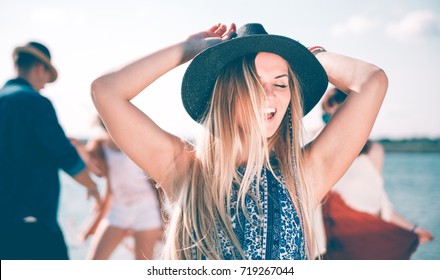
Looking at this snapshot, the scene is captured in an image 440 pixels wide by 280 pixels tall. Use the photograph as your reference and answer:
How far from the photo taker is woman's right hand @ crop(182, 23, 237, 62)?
2.05 meters

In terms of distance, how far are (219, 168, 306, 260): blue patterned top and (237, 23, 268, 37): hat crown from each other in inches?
23.0

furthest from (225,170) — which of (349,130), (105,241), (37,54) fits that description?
(105,241)

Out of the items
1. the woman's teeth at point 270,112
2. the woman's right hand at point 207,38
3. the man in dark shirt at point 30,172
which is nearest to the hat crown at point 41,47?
the man in dark shirt at point 30,172

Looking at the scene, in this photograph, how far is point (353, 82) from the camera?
215 cm

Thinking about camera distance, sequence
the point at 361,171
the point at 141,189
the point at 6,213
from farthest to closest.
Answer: the point at 141,189
the point at 361,171
the point at 6,213

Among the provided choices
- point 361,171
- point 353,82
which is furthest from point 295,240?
point 361,171

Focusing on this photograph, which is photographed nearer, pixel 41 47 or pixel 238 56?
pixel 238 56

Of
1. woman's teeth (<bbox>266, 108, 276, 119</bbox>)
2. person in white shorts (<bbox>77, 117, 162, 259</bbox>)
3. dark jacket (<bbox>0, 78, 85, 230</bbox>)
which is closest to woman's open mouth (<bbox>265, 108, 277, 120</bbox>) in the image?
woman's teeth (<bbox>266, 108, 276, 119</bbox>)

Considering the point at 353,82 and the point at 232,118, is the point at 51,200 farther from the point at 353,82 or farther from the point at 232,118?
the point at 353,82

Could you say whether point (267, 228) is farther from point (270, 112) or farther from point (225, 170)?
point (270, 112)

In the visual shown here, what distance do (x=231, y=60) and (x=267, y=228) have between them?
663 millimetres

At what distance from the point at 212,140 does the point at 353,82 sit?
0.65m

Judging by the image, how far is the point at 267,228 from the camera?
1.87 meters
